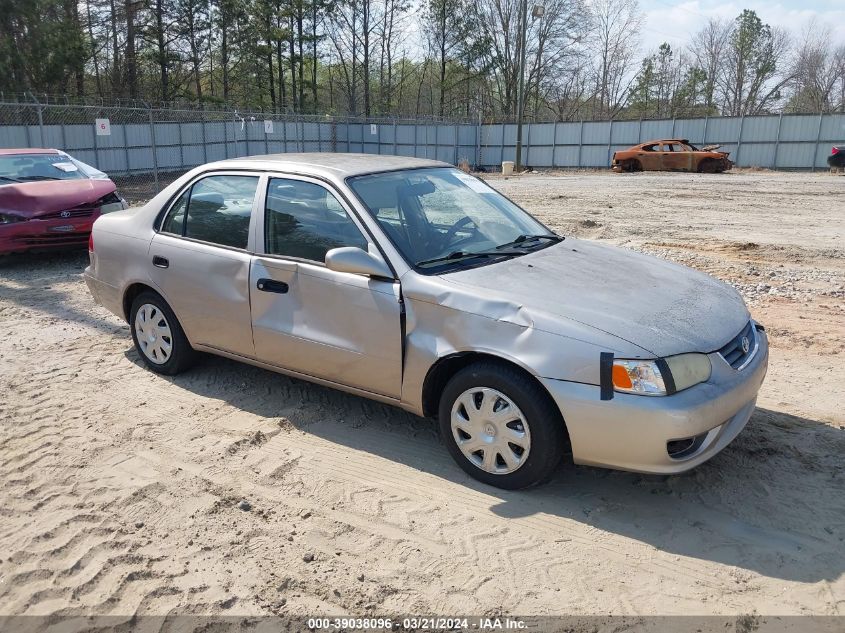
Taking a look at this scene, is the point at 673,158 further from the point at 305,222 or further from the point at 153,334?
the point at 305,222

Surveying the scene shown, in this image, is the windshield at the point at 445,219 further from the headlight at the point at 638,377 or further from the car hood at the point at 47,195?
the car hood at the point at 47,195

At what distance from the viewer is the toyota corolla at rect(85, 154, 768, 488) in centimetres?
334

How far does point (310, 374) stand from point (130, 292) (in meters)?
1.95

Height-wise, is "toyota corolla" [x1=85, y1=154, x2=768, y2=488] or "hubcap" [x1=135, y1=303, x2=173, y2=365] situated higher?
"toyota corolla" [x1=85, y1=154, x2=768, y2=488]

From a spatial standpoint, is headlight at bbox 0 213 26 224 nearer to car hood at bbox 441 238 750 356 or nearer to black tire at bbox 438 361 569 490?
car hood at bbox 441 238 750 356

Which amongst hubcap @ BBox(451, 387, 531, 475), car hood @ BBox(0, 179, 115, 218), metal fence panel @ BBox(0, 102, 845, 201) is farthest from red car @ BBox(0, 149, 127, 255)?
metal fence panel @ BBox(0, 102, 845, 201)

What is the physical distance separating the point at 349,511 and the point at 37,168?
9252mm

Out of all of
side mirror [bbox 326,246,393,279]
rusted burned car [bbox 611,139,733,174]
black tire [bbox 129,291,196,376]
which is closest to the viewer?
side mirror [bbox 326,246,393,279]

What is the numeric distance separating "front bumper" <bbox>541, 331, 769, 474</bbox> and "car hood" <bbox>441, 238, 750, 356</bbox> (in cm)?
22

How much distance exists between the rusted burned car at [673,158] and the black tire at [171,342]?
28365 millimetres

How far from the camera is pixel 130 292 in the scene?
548cm

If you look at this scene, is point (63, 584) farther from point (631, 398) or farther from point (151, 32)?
point (151, 32)

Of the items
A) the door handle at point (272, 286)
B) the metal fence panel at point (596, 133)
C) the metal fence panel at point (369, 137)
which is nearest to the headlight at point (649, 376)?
the door handle at point (272, 286)

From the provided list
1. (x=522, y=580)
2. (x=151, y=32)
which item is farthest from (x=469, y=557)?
(x=151, y=32)
